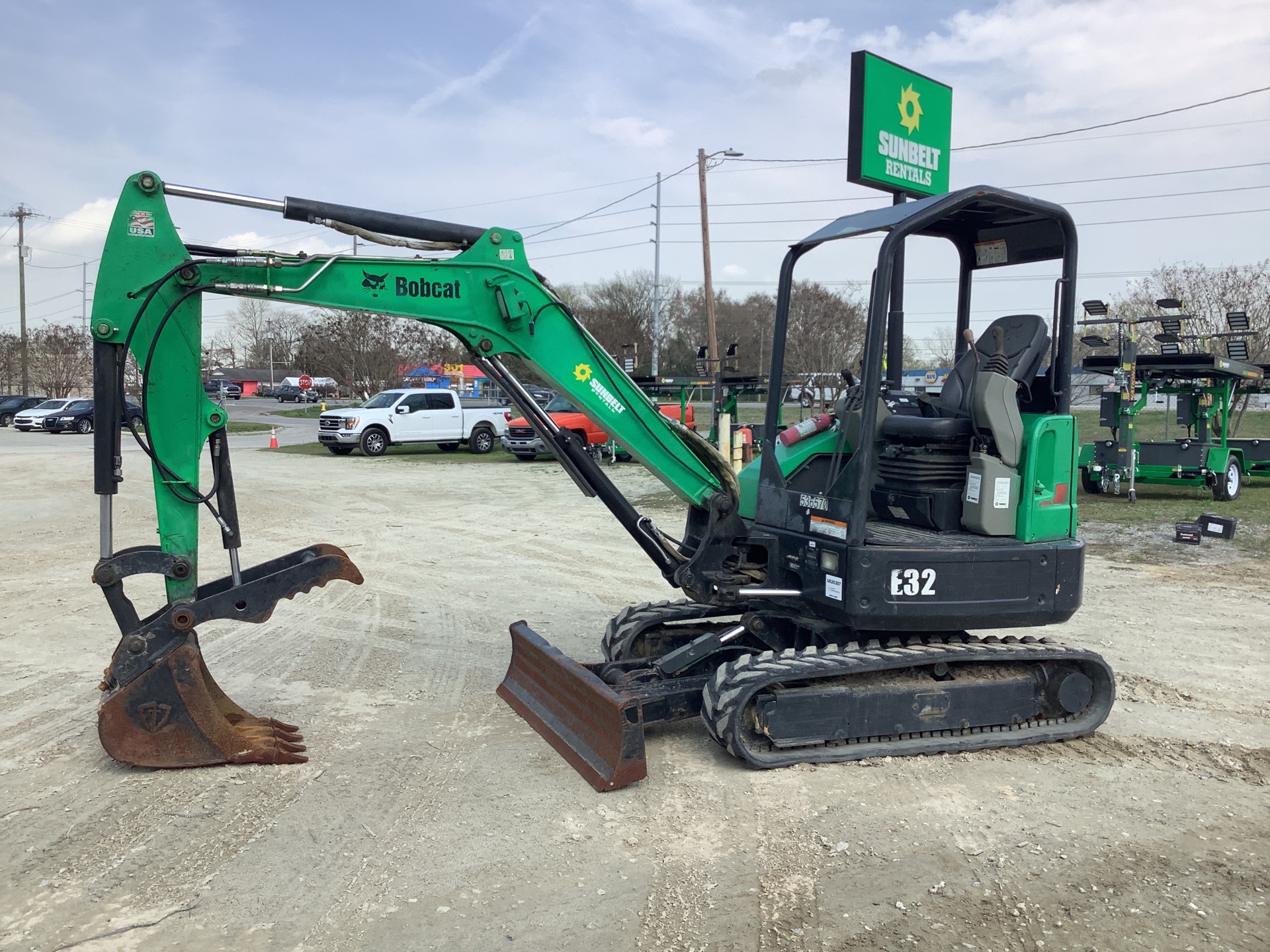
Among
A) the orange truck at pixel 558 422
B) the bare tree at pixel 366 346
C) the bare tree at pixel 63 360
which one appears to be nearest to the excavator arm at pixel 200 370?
the orange truck at pixel 558 422

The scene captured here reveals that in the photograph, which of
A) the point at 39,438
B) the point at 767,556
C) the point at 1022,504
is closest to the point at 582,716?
the point at 767,556

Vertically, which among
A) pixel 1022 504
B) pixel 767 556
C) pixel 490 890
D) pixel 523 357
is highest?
pixel 523 357

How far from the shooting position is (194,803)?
4.61 metres

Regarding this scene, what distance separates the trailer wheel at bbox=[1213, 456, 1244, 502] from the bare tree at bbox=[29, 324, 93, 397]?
55986 millimetres

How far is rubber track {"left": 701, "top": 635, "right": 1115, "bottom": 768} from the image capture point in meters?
5.05

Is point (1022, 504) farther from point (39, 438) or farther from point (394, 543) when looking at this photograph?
point (39, 438)

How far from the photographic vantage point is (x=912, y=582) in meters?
5.25

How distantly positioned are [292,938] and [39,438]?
116 ft

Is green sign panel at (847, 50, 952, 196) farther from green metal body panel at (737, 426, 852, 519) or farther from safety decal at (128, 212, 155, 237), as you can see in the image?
safety decal at (128, 212, 155, 237)

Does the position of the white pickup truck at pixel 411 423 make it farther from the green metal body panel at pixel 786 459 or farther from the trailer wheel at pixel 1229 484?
the green metal body panel at pixel 786 459

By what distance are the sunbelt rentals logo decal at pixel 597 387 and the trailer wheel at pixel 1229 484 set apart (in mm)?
14535

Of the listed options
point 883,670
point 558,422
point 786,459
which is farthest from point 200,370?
point 558,422

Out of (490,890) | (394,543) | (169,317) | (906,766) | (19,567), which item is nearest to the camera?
(490,890)

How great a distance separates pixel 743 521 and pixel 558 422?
17022 millimetres
